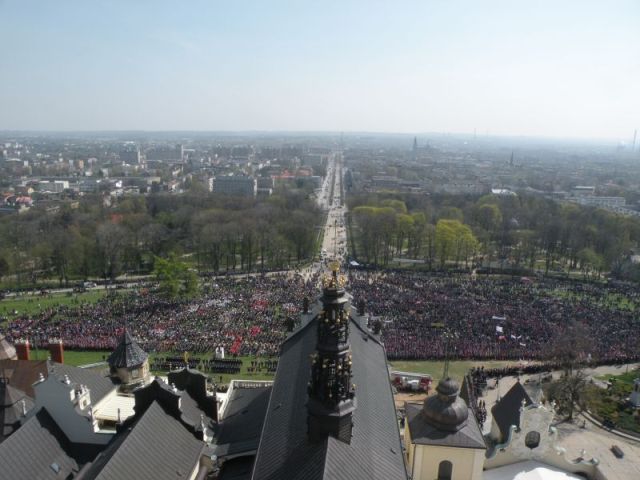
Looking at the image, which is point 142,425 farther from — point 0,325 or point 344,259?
point 344,259

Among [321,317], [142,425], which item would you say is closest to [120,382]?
[142,425]

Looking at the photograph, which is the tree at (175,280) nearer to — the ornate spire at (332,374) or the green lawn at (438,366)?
the green lawn at (438,366)

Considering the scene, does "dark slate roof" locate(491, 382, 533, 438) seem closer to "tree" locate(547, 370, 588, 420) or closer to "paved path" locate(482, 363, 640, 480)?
"paved path" locate(482, 363, 640, 480)

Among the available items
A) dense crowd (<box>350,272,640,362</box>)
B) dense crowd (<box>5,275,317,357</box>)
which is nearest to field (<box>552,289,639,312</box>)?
dense crowd (<box>350,272,640,362</box>)

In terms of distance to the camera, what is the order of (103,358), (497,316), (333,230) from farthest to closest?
1. (333,230)
2. (497,316)
3. (103,358)

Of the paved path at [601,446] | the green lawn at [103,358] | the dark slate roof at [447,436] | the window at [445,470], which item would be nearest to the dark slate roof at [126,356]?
the green lawn at [103,358]

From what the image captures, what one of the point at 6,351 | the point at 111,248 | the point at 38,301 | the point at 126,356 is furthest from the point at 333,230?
the point at 126,356

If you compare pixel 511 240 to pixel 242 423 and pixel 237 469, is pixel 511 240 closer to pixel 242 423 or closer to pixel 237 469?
pixel 242 423
